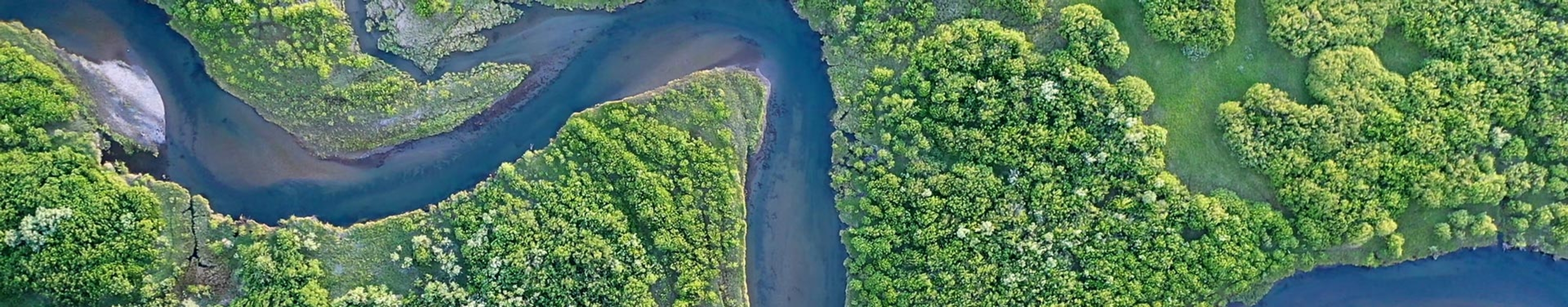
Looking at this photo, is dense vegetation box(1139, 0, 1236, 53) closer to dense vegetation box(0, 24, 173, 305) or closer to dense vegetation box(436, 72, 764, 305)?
dense vegetation box(436, 72, 764, 305)

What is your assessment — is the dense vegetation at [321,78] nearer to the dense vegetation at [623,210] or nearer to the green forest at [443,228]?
the green forest at [443,228]

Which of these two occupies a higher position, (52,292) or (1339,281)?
(52,292)

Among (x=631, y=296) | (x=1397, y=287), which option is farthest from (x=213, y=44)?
(x=1397, y=287)

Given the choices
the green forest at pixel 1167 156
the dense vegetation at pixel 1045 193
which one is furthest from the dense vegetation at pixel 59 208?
the dense vegetation at pixel 1045 193

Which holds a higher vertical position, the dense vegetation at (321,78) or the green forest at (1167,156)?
the dense vegetation at (321,78)

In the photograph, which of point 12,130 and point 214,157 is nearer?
point 12,130

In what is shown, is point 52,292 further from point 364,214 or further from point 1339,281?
point 1339,281

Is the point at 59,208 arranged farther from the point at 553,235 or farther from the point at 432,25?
the point at 553,235

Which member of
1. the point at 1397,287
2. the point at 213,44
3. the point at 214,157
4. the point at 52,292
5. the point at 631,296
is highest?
the point at 213,44
